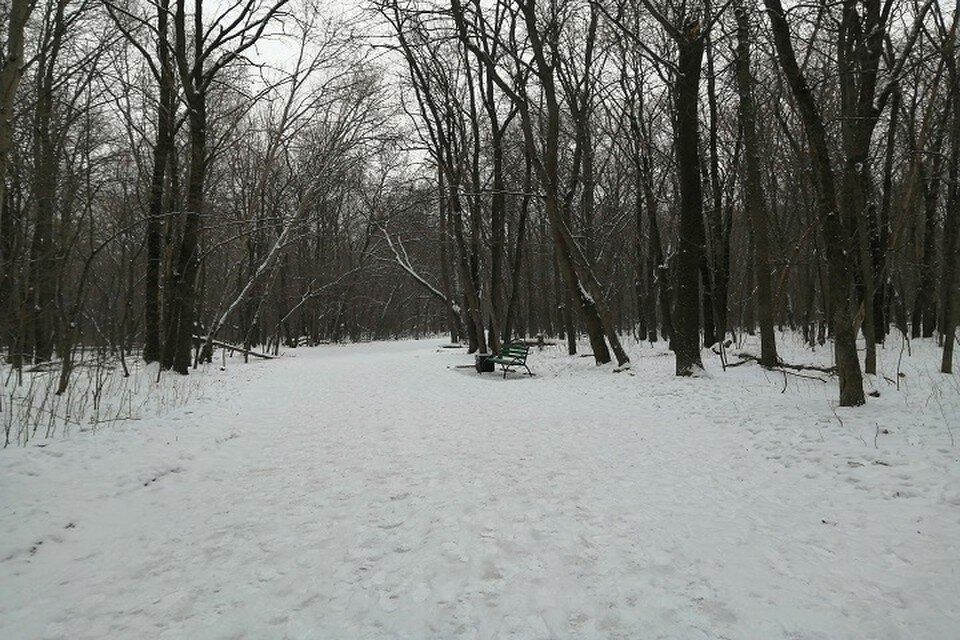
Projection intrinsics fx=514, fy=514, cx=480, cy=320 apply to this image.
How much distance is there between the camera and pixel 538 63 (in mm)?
12672

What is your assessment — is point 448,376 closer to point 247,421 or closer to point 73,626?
point 247,421

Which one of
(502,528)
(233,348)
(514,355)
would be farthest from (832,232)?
(233,348)

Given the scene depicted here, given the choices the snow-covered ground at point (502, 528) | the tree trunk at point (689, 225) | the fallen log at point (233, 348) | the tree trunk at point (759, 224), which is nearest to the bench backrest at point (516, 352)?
the tree trunk at point (689, 225)

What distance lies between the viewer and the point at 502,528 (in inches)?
151

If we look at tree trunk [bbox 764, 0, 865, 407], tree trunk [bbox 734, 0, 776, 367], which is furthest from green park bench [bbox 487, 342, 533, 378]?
tree trunk [bbox 764, 0, 865, 407]

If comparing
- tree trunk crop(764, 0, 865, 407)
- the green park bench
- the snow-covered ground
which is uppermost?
tree trunk crop(764, 0, 865, 407)

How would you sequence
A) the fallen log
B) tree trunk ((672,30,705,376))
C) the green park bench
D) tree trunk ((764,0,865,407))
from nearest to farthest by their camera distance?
1. tree trunk ((764,0,865,407))
2. tree trunk ((672,30,705,376))
3. the green park bench
4. the fallen log

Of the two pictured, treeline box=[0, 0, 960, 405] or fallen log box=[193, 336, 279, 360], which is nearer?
treeline box=[0, 0, 960, 405]

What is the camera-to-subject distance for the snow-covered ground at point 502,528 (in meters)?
2.75

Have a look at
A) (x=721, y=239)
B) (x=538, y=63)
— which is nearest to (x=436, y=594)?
(x=538, y=63)

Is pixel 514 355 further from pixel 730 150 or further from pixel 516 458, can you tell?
pixel 730 150

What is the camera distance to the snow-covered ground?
2746 mm

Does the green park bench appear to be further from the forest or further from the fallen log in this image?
the fallen log

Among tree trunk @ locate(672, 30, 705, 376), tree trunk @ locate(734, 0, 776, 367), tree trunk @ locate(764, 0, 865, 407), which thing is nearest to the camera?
tree trunk @ locate(764, 0, 865, 407)
